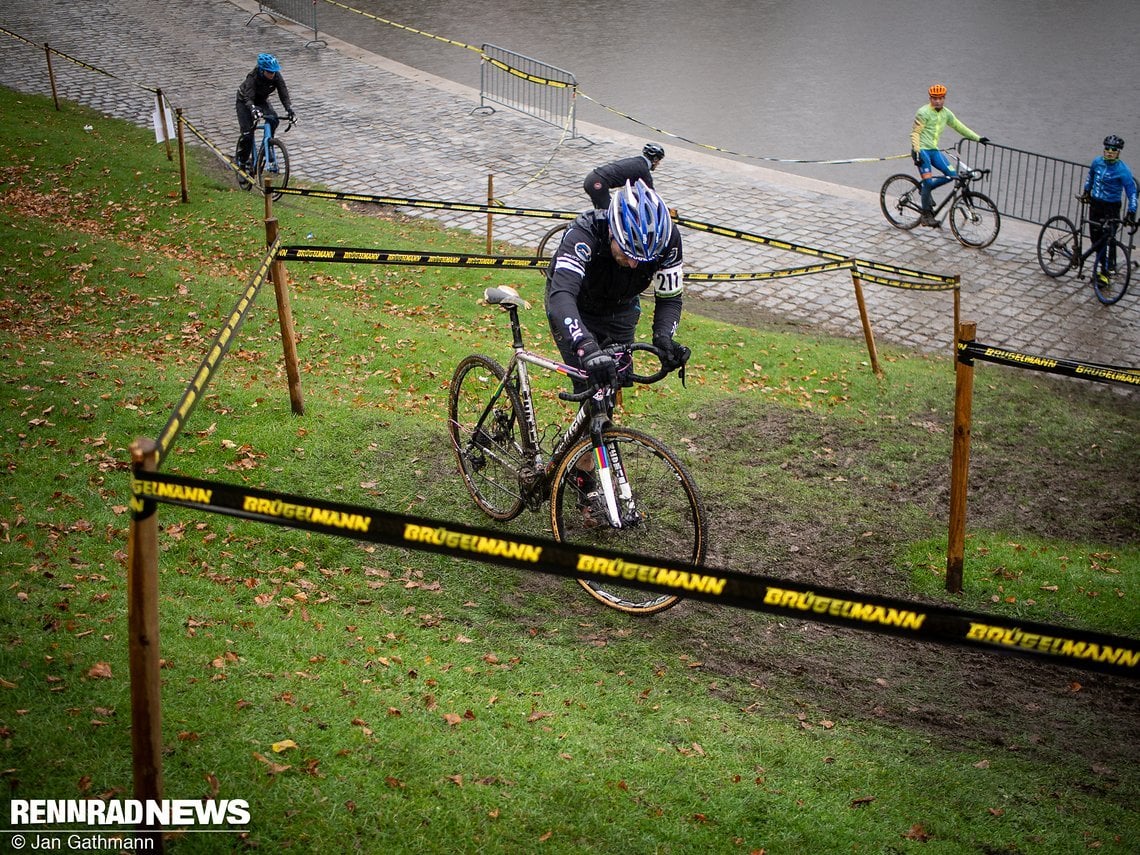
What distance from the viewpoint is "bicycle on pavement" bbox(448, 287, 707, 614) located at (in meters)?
5.81

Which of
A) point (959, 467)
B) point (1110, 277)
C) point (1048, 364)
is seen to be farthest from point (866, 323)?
point (1110, 277)

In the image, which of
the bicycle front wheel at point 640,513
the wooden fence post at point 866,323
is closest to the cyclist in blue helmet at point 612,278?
the bicycle front wheel at point 640,513

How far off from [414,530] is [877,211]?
1451 centimetres

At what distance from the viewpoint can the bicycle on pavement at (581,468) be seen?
581 cm

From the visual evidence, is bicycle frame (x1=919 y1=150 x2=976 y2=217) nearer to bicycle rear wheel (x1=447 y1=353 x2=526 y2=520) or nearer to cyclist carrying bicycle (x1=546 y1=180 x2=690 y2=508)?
cyclist carrying bicycle (x1=546 y1=180 x2=690 y2=508)

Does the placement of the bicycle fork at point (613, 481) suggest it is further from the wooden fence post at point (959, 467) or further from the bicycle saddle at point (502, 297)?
the wooden fence post at point (959, 467)

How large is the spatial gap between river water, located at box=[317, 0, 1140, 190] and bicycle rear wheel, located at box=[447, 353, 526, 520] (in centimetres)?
1196

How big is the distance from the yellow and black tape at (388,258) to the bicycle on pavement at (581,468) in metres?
1.44

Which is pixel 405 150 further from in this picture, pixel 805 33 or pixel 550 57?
pixel 805 33

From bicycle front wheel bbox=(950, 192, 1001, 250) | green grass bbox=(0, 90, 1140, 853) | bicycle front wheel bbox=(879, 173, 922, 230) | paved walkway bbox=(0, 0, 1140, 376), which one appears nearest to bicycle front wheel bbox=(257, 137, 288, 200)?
paved walkway bbox=(0, 0, 1140, 376)

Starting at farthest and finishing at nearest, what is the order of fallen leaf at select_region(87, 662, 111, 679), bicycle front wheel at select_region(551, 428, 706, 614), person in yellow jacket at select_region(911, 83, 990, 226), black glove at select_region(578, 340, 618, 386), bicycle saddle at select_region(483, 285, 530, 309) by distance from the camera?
1. person in yellow jacket at select_region(911, 83, 990, 226)
2. bicycle saddle at select_region(483, 285, 530, 309)
3. bicycle front wheel at select_region(551, 428, 706, 614)
4. black glove at select_region(578, 340, 618, 386)
5. fallen leaf at select_region(87, 662, 111, 679)

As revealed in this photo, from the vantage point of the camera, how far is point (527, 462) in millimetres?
6547

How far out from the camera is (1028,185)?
1725cm

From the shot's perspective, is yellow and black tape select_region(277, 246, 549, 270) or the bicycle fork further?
yellow and black tape select_region(277, 246, 549, 270)
